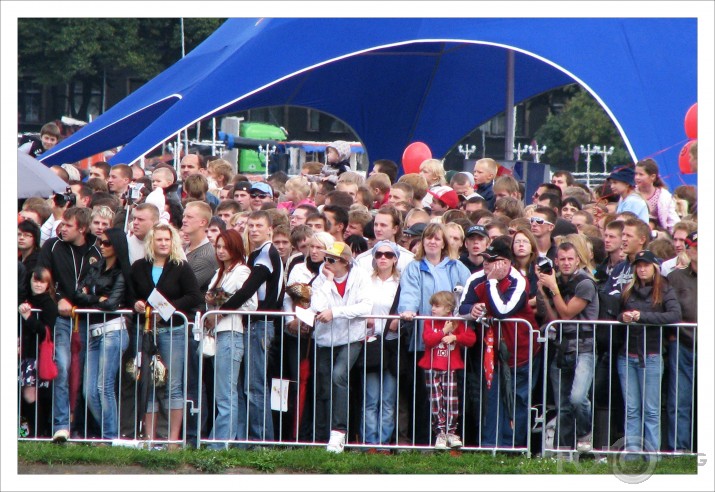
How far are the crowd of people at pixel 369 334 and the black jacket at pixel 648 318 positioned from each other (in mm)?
11

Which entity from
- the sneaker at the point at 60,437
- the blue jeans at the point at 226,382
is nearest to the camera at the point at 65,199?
the sneaker at the point at 60,437

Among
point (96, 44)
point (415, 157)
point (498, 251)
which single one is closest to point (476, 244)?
point (498, 251)

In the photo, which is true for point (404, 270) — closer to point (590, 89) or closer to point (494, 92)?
point (590, 89)

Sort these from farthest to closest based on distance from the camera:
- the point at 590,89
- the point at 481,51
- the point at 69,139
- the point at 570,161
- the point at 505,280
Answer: the point at 570,161
the point at 481,51
the point at 69,139
the point at 590,89
the point at 505,280

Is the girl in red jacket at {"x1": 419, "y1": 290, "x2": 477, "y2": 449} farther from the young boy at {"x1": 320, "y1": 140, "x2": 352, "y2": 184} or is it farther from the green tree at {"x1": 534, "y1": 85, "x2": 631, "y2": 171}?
the green tree at {"x1": 534, "y1": 85, "x2": 631, "y2": 171}

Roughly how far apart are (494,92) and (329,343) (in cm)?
1250

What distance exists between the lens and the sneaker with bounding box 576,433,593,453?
793 centimetres

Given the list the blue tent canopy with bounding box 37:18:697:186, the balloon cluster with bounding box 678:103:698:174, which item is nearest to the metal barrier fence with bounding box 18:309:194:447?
the blue tent canopy with bounding box 37:18:697:186

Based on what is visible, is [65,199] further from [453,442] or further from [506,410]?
[506,410]

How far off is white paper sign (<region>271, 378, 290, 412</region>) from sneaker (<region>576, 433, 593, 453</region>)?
6.47 feet

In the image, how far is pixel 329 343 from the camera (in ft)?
26.8

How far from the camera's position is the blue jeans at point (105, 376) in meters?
8.20

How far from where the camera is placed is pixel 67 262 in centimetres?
845

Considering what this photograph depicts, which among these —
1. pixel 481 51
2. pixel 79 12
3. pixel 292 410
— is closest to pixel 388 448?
pixel 292 410
